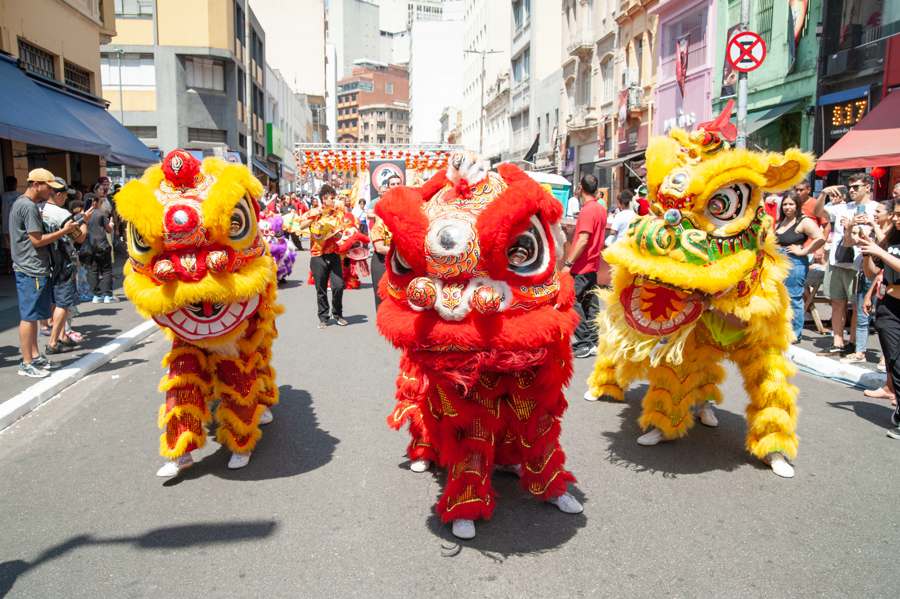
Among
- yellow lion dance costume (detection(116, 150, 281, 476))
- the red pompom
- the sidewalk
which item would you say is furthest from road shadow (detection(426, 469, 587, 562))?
the sidewalk

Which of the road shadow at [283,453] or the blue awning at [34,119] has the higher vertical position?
the blue awning at [34,119]

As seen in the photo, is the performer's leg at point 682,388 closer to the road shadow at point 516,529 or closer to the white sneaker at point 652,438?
the white sneaker at point 652,438

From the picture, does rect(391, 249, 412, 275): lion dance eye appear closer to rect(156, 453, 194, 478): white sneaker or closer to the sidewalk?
rect(156, 453, 194, 478): white sneaker

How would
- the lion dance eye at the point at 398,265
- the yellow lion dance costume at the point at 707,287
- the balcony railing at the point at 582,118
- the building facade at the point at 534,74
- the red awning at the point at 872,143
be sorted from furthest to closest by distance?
the building facade at the point at 534,74, the balcony railing at the point at 582,118, the red awning at the point at 872,143, the yellow lion dance costume at the point at 707,287, the lion dance eye at the point at 398,265

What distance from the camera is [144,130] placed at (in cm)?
3231

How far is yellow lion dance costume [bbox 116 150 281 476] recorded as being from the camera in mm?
3836

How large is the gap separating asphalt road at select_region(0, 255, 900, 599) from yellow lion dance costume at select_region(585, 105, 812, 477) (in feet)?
1.35

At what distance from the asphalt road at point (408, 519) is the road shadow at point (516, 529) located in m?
0.01

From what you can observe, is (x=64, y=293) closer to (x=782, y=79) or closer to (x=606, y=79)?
(x=782, y=79)

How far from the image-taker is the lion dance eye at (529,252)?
3.18 m

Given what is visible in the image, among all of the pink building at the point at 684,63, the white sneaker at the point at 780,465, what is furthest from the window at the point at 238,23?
the white sneaker at the point at 780,465

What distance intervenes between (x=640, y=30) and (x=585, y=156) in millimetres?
7133

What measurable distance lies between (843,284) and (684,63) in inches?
568

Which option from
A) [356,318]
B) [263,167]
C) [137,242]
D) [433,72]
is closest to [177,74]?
[263,167]
